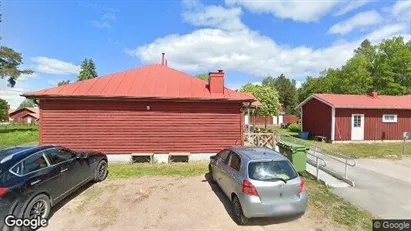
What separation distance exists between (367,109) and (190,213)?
2010 cm

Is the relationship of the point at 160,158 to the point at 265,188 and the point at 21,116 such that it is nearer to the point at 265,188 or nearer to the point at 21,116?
the point at 265,188

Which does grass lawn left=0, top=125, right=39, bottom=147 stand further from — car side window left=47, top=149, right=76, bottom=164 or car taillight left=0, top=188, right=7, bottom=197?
car taillight left=0, top=188, right=7, bottom=197

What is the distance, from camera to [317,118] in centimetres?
2339

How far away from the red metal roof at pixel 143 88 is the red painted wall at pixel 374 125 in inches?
482

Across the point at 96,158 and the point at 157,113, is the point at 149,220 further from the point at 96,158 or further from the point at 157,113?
the point at 157,113

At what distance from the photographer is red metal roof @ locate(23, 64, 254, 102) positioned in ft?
38.1

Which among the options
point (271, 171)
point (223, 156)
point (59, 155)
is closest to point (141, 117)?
point (59, 155)

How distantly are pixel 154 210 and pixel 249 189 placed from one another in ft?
8.70

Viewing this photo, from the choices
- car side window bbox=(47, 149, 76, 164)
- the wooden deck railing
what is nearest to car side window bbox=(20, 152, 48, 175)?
car side window bbox=(47, 149, 76, 164)

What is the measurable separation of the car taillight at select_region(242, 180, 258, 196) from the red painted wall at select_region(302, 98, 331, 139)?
1800cm

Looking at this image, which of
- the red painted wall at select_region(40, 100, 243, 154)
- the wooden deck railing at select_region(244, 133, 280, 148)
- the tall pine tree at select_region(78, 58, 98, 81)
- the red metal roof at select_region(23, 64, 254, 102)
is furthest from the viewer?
the tall pine tree at select_region(78, 58, 98, 81)

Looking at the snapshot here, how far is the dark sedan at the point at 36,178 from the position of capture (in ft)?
16.9

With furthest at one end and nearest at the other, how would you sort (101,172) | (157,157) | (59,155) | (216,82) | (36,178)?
(216,82) → (157,157) → (101,172) → (59,155) → (36,178)

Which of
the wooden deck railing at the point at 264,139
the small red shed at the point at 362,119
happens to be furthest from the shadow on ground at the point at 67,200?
the small red shed at the point at 362,119
